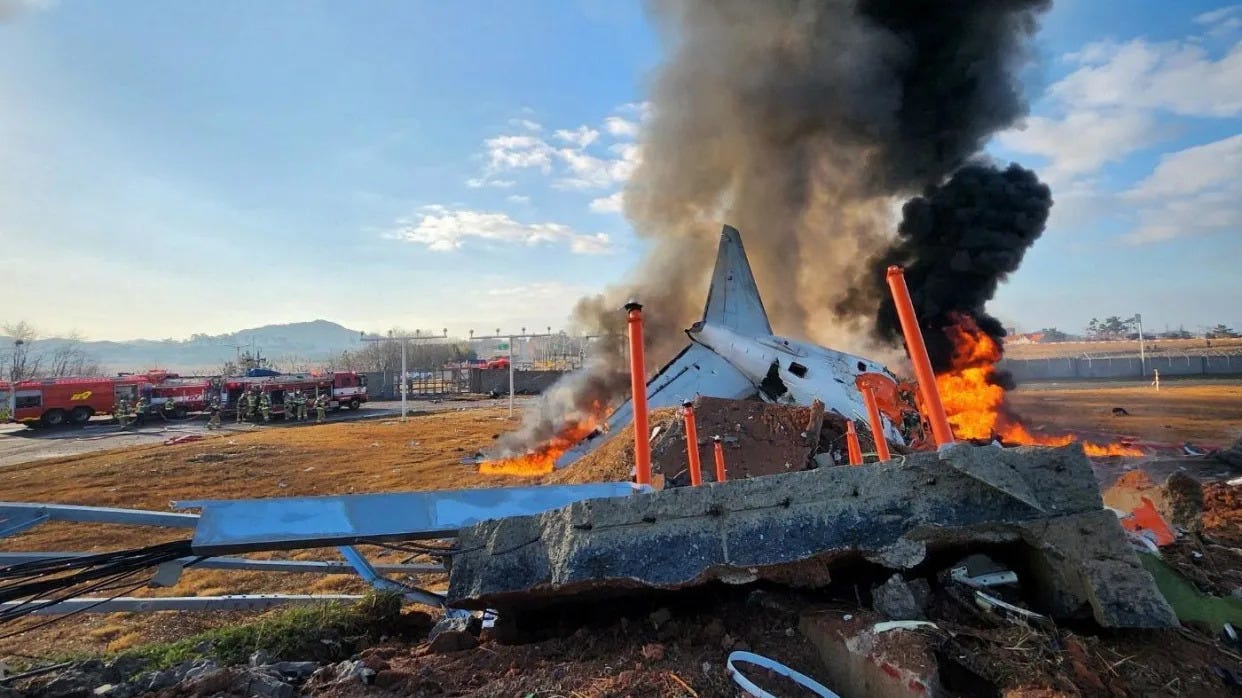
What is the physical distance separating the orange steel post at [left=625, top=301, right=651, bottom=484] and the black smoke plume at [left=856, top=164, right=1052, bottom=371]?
14009mm

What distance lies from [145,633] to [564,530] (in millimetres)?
4982

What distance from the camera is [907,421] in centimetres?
1198

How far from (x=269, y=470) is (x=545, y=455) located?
7019mm

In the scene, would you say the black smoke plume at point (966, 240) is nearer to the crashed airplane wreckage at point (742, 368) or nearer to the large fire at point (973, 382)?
the large fire at point (973, 382)

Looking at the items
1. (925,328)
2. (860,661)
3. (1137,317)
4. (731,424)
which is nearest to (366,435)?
(731,424)

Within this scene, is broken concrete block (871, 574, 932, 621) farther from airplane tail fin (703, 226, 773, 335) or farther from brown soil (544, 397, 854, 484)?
airplane tail fin (703, 226, 773, 335)

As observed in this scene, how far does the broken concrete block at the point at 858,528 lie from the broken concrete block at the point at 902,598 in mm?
99

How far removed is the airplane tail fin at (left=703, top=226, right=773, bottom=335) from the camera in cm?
1612

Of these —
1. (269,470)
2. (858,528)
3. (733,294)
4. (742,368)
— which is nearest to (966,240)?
(733,294)

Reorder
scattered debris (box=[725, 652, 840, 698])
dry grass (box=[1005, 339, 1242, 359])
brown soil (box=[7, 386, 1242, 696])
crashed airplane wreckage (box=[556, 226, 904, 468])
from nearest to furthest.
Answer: scattered debris (box=[725, 652, 840, 698]), brown soil (box=[7, 386, 1242, 696]), crashed airplane wreckage (box=[556, 226, 904, 468]), dry grass (box=[1005, 339, 1242, 359])

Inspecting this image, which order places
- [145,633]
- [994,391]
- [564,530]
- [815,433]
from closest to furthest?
[564,530], [145,633], [815,433], [994,391]

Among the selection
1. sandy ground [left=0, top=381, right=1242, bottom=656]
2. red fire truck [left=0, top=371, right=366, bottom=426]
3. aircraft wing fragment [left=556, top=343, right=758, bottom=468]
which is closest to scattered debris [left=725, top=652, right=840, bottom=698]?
sandy ground [left=0, top=381, right=1242, bottom=656]

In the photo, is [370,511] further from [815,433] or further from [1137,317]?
[1137,317]

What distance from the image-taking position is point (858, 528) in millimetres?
2783
